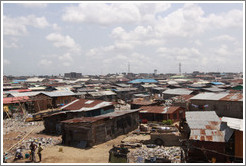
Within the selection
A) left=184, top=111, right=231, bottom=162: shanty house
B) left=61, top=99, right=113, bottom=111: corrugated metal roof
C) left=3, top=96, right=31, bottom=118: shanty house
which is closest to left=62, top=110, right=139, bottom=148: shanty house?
left=61, top=99, right=113, bottom=111: corrugated metal roof

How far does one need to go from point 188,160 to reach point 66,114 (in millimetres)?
16947

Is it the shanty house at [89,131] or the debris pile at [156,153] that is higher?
the shanty house at [89,131]

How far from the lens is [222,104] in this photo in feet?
101

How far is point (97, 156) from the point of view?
666 inches

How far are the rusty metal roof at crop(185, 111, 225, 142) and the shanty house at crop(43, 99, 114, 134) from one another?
45.3ft

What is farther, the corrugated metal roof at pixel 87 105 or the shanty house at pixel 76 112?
the corrugated metal roof at pixel 87 105

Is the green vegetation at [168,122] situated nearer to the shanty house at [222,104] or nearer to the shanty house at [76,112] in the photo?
the shanty house at [76,112]

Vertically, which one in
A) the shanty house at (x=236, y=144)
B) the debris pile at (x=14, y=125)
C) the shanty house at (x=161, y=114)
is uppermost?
A: the shanty house at (x=236, y=144)

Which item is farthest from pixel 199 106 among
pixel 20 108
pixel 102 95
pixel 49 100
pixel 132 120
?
pixel 20 108

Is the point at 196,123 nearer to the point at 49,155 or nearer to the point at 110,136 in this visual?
the point at 110,136

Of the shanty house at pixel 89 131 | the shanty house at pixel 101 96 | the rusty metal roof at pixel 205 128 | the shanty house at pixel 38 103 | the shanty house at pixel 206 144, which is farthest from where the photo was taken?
the shanty house at pixel 101 96

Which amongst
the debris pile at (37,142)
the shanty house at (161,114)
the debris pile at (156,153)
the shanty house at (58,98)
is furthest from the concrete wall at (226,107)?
the shanty house at (58,98)

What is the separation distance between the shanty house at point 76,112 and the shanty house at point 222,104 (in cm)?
1416

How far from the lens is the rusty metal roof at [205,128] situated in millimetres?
14462
